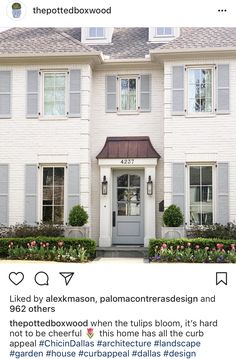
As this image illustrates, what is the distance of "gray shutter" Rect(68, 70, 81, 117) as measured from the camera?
371 inches

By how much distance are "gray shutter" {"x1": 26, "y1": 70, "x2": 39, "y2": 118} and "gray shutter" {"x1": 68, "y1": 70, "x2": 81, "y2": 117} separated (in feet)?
2.29

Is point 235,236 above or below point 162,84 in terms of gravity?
below

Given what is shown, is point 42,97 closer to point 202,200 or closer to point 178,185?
point 178,185

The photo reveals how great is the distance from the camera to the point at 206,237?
8.62 meters

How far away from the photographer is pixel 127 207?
9797 millimetres

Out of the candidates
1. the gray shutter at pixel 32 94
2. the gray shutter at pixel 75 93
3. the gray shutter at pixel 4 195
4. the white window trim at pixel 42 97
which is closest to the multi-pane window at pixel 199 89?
the gray shutter at pixel 75 93

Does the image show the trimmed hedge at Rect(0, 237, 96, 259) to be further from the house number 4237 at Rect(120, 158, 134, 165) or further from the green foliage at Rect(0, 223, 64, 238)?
the house number 4237 at Rect(120, 158, 134, 165)

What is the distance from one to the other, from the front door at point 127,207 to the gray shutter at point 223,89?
6.94 feet

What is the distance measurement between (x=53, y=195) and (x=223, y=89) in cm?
402
